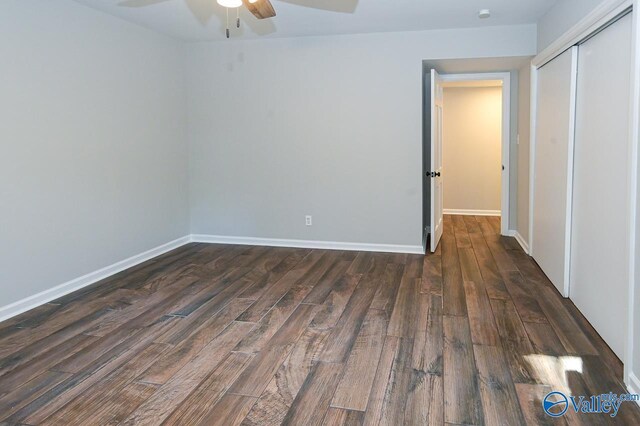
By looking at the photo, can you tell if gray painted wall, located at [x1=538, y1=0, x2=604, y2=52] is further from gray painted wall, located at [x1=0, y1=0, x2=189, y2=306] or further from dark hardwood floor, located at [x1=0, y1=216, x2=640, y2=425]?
gray painted wall, located at [x1=0, y1=0, x2=189, y2=306]

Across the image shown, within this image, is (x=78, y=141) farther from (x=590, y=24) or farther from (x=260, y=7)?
(x=590, y=24)

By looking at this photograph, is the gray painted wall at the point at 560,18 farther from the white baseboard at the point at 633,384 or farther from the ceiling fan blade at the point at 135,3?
the ceiling fan blade at the point at 135,3

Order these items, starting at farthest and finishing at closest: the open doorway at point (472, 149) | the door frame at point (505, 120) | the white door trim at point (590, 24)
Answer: the open doorway at point (472, 149) < the door frame at point (505, 120) < the white door trim at point (590, 24)

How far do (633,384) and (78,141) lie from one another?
412 cm

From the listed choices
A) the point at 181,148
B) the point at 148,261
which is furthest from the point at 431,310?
the point at 181,148

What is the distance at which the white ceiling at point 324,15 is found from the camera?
4031 millimetres

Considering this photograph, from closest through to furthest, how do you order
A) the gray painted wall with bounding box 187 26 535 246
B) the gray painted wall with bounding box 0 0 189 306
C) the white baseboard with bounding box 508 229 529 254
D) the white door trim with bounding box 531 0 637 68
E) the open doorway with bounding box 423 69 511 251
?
the white door trim with bounding box 531 0 637 68, the gray painted wall with bounding box 0 0 189 306, the gray painted wall with bounding box 187 26 535 246, the white baseboard with bounding box 508 229 529 254, the open doorway with bounding box 423 69 511 251

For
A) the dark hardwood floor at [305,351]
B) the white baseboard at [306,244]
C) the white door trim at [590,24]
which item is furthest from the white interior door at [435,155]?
the white door trim at [590,24]

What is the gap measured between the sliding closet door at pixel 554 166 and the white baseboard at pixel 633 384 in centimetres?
142

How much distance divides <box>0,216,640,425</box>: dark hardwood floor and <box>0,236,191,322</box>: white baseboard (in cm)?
10

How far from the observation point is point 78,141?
13.3 feet
